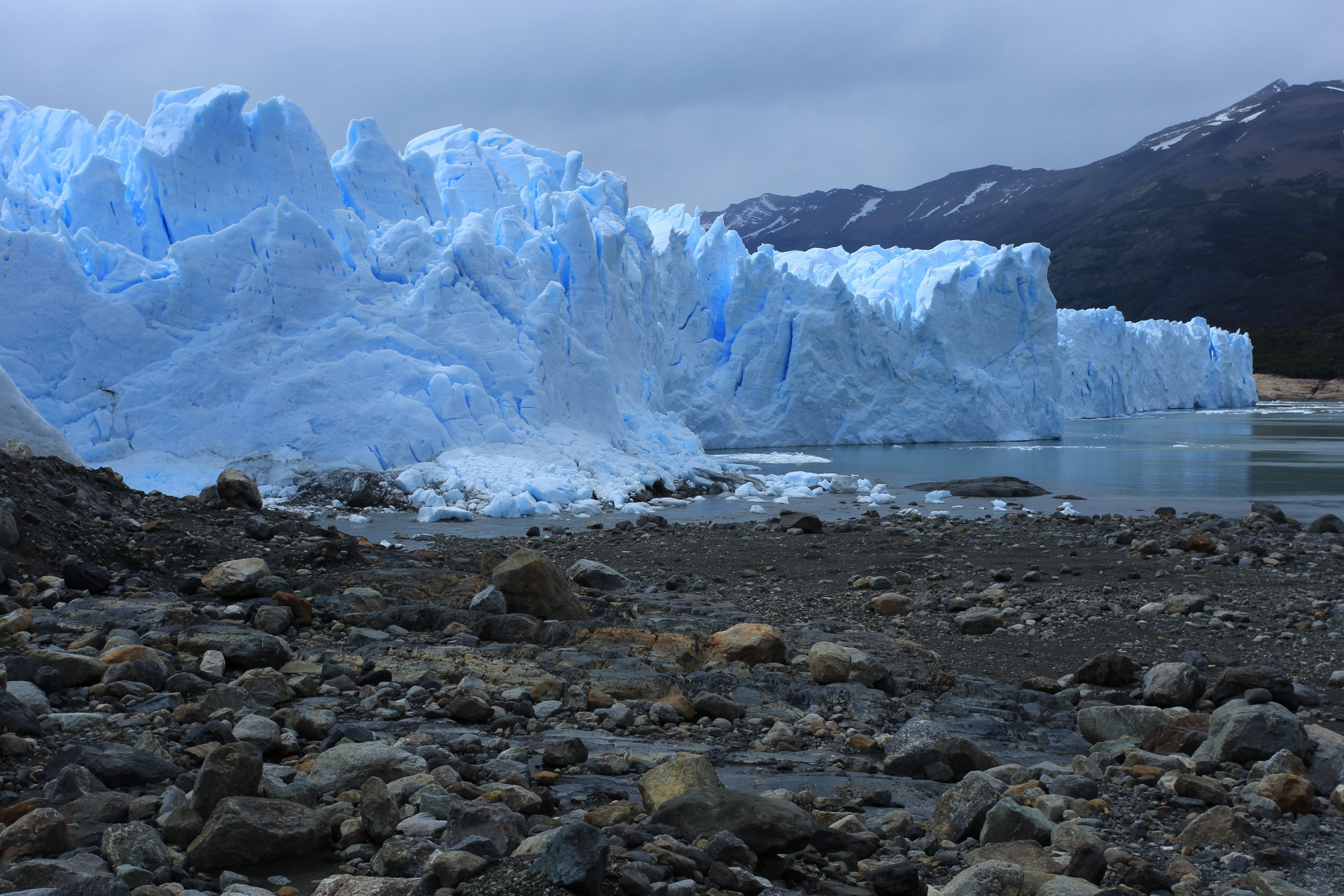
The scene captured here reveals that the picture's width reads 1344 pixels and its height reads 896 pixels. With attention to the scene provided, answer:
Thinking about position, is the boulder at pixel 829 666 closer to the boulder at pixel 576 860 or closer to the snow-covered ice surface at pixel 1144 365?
the boulder at pixel 576 860

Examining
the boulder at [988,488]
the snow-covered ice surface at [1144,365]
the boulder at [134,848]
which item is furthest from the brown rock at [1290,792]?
the snow-covered ice surface at [1144,365]

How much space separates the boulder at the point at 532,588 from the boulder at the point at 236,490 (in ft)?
9.46

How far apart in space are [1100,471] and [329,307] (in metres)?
13.3

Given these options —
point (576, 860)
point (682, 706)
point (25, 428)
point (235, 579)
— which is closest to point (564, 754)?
point (682, 706)

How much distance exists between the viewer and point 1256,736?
285cm

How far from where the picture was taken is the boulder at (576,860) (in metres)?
1.66

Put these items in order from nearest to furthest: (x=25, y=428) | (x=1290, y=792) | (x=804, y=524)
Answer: (x=1290, y=792), (x=25, y=428), (x=804, y=524)

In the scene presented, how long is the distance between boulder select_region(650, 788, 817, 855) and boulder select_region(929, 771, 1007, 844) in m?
0.39

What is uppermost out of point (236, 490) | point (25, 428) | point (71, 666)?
point (25, 428)

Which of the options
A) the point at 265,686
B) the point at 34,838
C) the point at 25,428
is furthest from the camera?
the point at 25,428

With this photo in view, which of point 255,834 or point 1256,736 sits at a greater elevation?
point 255,834

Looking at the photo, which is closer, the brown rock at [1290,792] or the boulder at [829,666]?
the brown rock at [1290,792]

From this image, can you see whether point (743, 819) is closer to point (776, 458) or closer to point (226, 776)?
point (226, 776)

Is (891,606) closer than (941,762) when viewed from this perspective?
No
